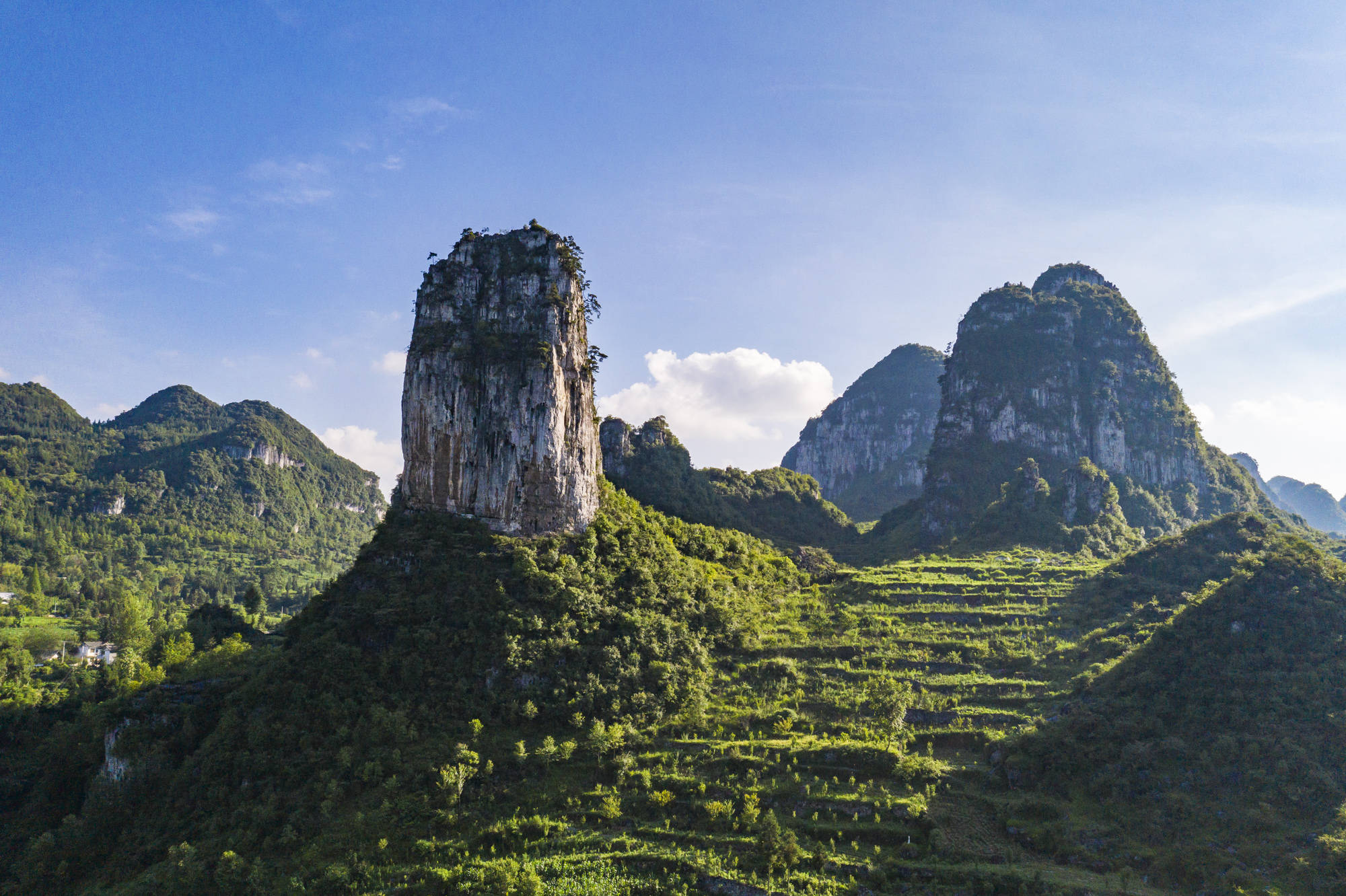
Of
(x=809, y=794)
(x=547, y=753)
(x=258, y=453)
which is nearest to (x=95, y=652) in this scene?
(x=547, y=753)

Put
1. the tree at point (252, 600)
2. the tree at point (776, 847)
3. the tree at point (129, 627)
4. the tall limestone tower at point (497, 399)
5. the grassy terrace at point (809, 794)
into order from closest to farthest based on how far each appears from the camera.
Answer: the grassy terrace at point (809, 794) < the tree at point (776, 847) < the tall limestone tower at point (497, 399) < the tree at point (129, 627) < the tree at point (252, 600)

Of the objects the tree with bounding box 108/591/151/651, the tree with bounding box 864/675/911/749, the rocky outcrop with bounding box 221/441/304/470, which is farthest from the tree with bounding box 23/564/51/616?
the tree with bounding box 864/675/911/749

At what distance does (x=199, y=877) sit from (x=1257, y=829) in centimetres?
5075

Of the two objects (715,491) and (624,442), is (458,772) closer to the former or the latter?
(624,442)

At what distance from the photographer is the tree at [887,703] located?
42906 mm

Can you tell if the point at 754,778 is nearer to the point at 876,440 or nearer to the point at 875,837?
the point at 875,837

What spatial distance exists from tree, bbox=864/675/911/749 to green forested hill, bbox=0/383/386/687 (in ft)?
262

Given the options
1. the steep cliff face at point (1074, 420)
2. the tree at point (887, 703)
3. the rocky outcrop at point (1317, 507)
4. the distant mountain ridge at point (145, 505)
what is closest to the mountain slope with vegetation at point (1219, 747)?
the tree at point (887, 703)

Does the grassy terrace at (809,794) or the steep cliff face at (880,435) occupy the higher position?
the steep cliff face at (880,435)

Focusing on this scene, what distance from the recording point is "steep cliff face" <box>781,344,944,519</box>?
6575 inches

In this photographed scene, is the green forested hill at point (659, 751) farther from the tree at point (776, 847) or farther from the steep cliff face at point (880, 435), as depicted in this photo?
the steep cliff face at point (880, 435)

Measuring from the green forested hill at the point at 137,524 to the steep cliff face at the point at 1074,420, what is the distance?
351 feet

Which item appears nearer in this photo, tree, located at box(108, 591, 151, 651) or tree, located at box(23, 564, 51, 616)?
tree, located at box(108, 591, 151, 651)

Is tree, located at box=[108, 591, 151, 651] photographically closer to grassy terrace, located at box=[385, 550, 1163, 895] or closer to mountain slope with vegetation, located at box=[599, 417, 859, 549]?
mountain slope with vegetation, located at box=[599, 417, 859, 549]
